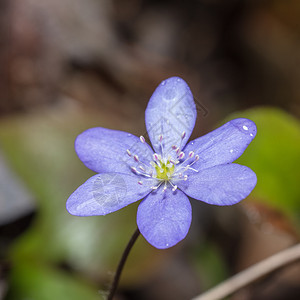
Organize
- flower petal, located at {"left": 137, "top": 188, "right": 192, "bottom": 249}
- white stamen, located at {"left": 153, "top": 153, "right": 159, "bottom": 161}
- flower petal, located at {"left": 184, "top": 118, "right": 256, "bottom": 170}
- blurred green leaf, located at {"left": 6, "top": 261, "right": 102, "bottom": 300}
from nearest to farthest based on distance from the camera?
flower petal, located at {"left": 137, "top": 188, "right": 192, "bottom": 249} → flower petal, located at {"left": 184, "top": 118, "right": 256, "bottom": 170} → white stamen, located at {"left": 153, "top": 153, "right": 159, "bottom": 161} → blurred green leaf, located at {"left": 6, "top": 261, "right": 102, "bottom": 300}

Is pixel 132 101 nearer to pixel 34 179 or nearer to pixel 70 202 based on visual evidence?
pixel 34 179

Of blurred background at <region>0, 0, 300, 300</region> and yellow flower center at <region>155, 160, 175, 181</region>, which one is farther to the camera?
blurred background at <region>0, 0, 300, 300</region>

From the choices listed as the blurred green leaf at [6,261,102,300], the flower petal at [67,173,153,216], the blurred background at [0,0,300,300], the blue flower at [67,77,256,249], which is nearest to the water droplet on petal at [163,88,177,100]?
the blue flower at [67,77,256,249]

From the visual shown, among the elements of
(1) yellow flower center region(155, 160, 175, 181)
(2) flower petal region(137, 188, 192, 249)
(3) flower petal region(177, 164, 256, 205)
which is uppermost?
(1) yellow flower center region(155, 160, 175, 181)

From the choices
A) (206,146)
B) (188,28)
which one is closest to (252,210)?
(206,146)

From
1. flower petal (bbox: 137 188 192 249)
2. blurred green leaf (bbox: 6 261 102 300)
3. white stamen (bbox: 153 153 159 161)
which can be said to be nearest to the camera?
flower petal (bbox: 137 188 192 249)

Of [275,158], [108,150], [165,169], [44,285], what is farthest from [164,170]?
[44,285]

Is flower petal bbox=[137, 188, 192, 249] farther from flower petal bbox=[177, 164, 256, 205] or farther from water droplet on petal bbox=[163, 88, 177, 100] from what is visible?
water droplet on petal bbox=[163, 88, 177, 100]
